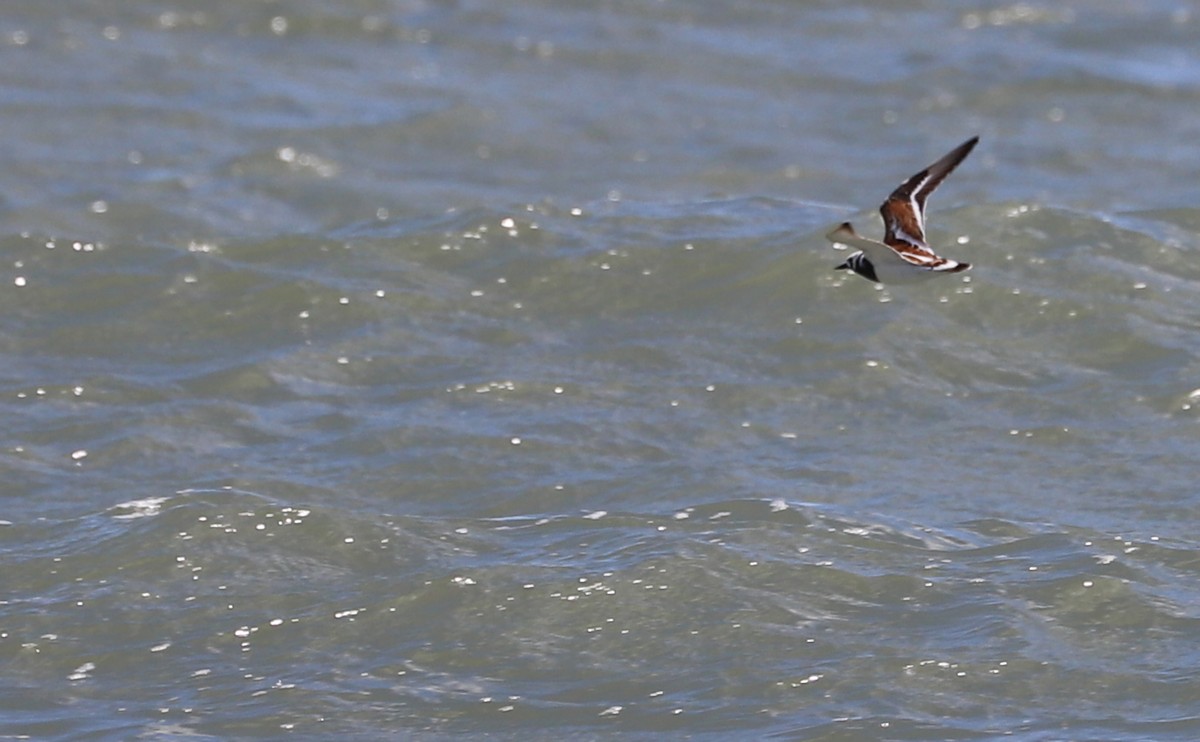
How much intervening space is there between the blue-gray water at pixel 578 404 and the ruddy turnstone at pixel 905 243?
1.18 m

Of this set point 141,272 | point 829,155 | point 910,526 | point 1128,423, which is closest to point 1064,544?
point 910,526

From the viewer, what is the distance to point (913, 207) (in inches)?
341

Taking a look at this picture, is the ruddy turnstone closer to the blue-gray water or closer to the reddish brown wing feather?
the reddish brown wing feather

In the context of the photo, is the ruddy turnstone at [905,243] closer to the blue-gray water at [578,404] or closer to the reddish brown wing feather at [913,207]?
the reddish brown wing feather at [913,207]

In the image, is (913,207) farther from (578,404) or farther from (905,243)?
(578,404)

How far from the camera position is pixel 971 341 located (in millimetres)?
10508

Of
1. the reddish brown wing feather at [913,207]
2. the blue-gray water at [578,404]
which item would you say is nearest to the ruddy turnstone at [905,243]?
the reddish brown wing feather at [913,207]

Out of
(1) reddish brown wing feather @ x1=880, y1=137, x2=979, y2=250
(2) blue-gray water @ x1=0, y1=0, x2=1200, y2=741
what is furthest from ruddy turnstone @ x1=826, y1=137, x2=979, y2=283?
(2) blue-gray water @ x1=0, y1=0, x2=1200, y2=741

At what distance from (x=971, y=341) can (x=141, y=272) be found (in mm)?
4705

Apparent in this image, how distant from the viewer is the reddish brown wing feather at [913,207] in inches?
325

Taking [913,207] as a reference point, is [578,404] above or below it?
below

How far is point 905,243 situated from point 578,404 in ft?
7.37

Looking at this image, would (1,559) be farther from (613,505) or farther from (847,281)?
(847,281)

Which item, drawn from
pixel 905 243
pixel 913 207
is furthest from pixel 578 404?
pixel 905 243
